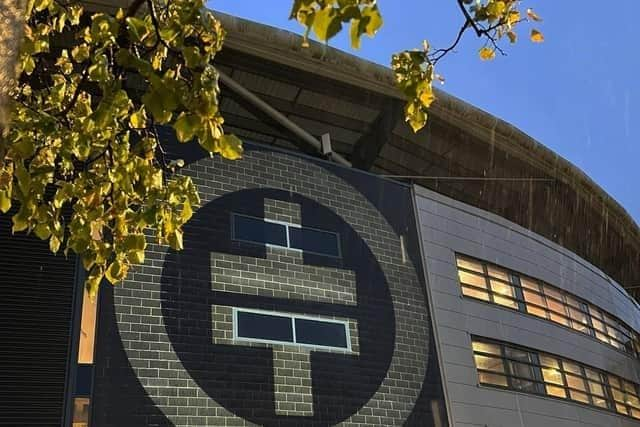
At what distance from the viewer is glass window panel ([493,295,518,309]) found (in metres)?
17.1

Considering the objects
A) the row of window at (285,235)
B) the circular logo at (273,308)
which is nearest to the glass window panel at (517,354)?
the circular logo at (273,308)

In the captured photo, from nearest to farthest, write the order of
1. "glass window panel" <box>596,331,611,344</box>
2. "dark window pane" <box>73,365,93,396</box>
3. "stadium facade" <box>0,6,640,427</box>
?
"dark window pane" <box>73,365,93,396</box> < "stadium facade" <box>0,6,640,427</box> < "glass window panel" <box>596,331,611,344</box>

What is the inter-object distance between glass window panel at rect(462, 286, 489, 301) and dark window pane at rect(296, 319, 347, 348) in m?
4.16

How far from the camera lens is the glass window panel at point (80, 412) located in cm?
1042

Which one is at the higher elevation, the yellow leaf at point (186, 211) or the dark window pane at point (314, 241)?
the dark window pane at point (314, 241)

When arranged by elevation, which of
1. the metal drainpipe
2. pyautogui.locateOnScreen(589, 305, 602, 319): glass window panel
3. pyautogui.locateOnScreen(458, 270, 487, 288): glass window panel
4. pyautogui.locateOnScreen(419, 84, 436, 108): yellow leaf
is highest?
the metal drainpipe

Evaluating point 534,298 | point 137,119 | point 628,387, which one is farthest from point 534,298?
point 137,119

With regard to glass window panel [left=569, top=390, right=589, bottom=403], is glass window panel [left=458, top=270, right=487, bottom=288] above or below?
above

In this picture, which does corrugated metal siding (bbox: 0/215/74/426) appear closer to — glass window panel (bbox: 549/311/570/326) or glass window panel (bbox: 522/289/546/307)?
glass window panel (bbox: 522/289/546/307)

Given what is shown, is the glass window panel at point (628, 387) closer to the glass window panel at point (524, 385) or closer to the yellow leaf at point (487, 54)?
the glass window panel at point (524, 385)

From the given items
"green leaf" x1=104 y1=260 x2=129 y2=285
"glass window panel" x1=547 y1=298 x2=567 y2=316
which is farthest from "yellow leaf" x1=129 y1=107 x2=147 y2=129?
"glass window panel" x1=547 y1=298 x2=567 y2=316

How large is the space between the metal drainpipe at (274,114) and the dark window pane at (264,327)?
16.9 feet

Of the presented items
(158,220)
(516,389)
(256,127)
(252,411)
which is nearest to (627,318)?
(516,389)

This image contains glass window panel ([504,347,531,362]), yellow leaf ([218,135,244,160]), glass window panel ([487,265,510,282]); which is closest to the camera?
yellow leaf ([218,135,244,160])
